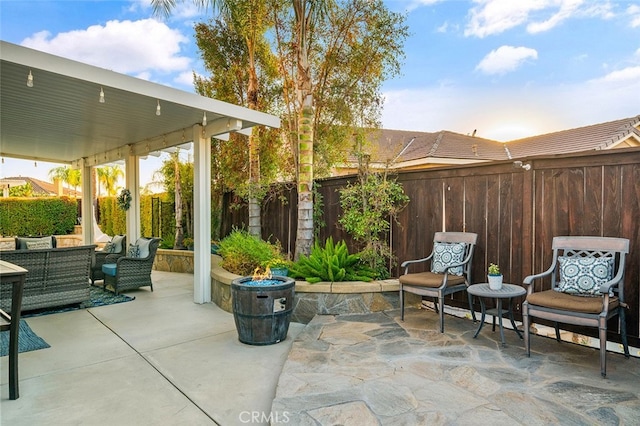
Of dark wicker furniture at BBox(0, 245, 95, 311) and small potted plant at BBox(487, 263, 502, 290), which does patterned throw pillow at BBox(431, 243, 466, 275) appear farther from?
dark wicker furniture at BBox(0, 245, 95, 311)

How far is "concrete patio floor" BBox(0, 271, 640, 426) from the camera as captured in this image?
2.27m

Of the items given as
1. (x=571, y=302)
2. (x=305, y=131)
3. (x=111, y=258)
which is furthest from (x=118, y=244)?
(x=571, y=302)

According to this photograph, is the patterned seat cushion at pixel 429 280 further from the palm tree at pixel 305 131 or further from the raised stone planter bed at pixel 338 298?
the palm tree at pixel 305 131

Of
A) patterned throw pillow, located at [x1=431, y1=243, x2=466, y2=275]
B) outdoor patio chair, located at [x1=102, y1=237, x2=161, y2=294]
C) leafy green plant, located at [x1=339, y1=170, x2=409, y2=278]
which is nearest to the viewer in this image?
patterned throw pillow, located at [x1=431, y1=243, x2=466, y2=275]

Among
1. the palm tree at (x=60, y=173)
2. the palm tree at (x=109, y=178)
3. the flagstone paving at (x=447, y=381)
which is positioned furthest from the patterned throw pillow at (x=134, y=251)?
the palm tree at (x=60, y=173)

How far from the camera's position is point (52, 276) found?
5.00m

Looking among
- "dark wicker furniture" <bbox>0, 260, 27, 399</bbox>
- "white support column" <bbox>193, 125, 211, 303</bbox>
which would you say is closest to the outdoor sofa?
"white support column" <bbox>193, 125, 211, 303</bbox>

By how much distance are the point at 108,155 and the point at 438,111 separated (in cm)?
979

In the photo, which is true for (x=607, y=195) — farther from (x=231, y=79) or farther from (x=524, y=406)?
(x=231, y=79)

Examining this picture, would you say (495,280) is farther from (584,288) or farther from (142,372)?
(142,372)

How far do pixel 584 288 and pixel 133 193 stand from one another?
758 cm

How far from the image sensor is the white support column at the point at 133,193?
7.64m

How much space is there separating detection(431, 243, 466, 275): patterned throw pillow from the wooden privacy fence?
299mm

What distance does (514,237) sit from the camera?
13.3 ft
